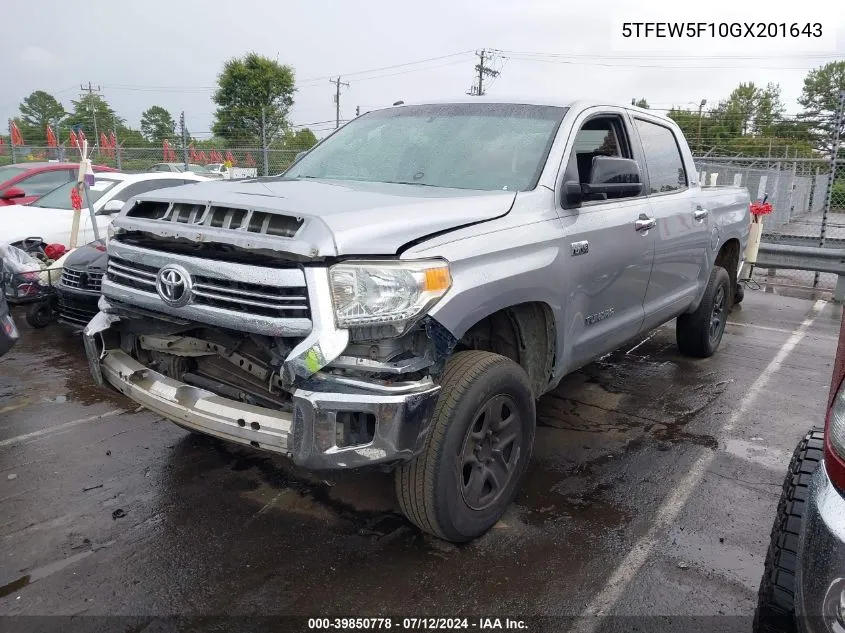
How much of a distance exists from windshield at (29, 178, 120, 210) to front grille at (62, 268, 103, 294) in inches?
112

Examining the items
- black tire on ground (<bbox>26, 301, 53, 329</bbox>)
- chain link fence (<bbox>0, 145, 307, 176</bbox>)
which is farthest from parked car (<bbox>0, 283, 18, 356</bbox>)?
chain link fence (<bbox>0, 145, 307, 176</bbox>)

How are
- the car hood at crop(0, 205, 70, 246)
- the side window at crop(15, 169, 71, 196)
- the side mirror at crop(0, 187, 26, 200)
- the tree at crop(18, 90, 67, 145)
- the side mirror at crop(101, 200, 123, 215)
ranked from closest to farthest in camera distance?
the side mirror at crop(101, 200, 123, 215) < the car hood at crop(0, 205, 70, 246) < the side mirror at crop(0, 187, 26, 200) < the side window at crop(15, 169, 71, 196) < the tree at crop(18, 90, 67, 145)

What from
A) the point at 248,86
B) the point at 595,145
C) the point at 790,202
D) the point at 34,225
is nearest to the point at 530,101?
the point at 595,145

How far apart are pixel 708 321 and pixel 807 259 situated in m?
4.63

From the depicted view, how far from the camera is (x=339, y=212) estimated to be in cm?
261

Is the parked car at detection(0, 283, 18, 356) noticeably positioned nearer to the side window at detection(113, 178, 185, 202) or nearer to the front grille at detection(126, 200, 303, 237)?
the front grille at detection(126, 200, 303, 237)

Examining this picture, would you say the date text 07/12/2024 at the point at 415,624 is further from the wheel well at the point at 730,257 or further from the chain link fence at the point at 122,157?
the chain link fence at the point at 122,157

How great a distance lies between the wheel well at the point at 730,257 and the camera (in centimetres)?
604

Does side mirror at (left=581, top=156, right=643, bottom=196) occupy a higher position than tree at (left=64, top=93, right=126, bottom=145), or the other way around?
tree at (left=64, top=93, right=126, bottom=145)

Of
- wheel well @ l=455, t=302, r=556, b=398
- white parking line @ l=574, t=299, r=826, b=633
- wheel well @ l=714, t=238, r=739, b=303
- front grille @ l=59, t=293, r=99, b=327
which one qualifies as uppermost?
wheel well @ l=714, t=238, r=739, b=303

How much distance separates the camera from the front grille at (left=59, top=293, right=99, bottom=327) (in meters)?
5.86

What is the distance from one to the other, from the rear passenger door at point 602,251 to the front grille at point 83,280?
14.0 ft

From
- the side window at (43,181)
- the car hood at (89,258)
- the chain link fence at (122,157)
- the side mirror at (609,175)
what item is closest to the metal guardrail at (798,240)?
the side mirror at (609,175)

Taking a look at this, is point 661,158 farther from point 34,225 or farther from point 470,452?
point 34,225
